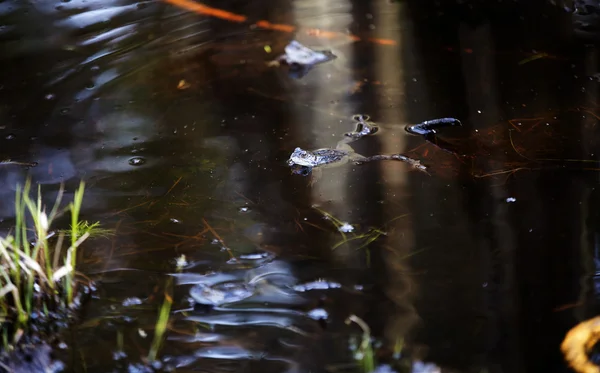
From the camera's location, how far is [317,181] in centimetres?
204

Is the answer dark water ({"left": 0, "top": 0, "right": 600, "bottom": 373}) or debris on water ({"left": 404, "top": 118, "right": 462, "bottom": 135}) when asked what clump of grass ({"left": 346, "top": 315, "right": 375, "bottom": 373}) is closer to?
dark water ({"left": 0, "top": 0, "right": 600, "bottom": 373})

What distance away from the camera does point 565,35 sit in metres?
Answer: 2.91

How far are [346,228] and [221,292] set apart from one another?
44 cm

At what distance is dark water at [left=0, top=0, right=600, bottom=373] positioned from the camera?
150 centimetres

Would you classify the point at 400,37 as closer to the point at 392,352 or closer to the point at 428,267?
the point at 428,267

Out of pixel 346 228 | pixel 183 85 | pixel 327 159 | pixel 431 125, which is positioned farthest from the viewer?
pixel 183 85

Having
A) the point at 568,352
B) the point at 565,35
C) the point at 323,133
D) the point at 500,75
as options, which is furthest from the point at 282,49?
the point at 568,352

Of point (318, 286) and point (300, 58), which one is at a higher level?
point (300, 58)

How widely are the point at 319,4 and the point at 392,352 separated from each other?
2530 mm

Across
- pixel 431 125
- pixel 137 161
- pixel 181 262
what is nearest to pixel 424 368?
pixel 181 262

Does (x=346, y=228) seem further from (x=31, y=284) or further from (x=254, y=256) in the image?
(x=31, y=284)

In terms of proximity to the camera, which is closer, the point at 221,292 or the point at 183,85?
the point at 221,292

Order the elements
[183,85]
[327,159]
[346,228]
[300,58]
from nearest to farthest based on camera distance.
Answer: [346,228]
[327,159]
[183,85]
[300,58]

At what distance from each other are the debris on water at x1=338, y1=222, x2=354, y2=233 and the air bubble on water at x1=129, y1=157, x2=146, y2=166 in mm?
788
